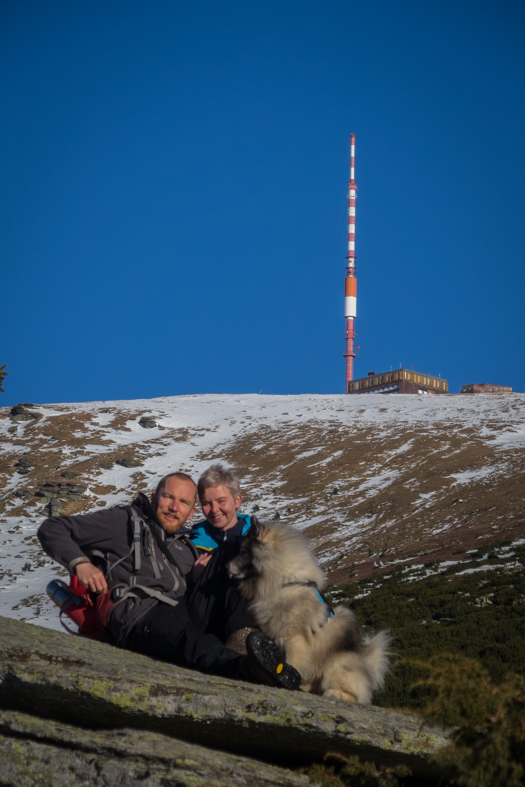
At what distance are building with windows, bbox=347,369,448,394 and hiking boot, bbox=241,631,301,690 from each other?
85977mm

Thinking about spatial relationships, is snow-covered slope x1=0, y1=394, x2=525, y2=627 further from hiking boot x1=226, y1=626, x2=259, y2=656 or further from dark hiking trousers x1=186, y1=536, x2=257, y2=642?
hiking boot x1=226, y1=626, x2=259, y2=656

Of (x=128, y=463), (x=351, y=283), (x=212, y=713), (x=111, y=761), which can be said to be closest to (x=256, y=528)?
(x=212, y=713)

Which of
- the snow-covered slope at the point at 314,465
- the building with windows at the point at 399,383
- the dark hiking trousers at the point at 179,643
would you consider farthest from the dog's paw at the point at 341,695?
the building with windows at the point at 399,383

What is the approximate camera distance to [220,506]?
17.9ft

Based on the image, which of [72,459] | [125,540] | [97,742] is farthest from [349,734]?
[72,459]

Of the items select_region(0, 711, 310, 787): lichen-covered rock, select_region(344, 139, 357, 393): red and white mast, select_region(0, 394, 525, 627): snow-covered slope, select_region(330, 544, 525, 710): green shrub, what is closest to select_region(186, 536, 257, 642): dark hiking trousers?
select_region(0, 711, 310, 787): lichen-covered rock

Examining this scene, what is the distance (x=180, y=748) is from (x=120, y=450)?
155ft

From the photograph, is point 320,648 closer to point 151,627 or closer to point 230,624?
point 230,624

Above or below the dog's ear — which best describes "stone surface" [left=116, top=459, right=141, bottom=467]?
below

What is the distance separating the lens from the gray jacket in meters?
4.23

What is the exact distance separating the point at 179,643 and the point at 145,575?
567mm

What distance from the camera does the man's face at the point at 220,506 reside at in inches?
214

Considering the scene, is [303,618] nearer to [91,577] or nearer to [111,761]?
[91,577]

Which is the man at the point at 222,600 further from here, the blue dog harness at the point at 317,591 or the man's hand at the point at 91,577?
the man's hand at the point at 91,577
